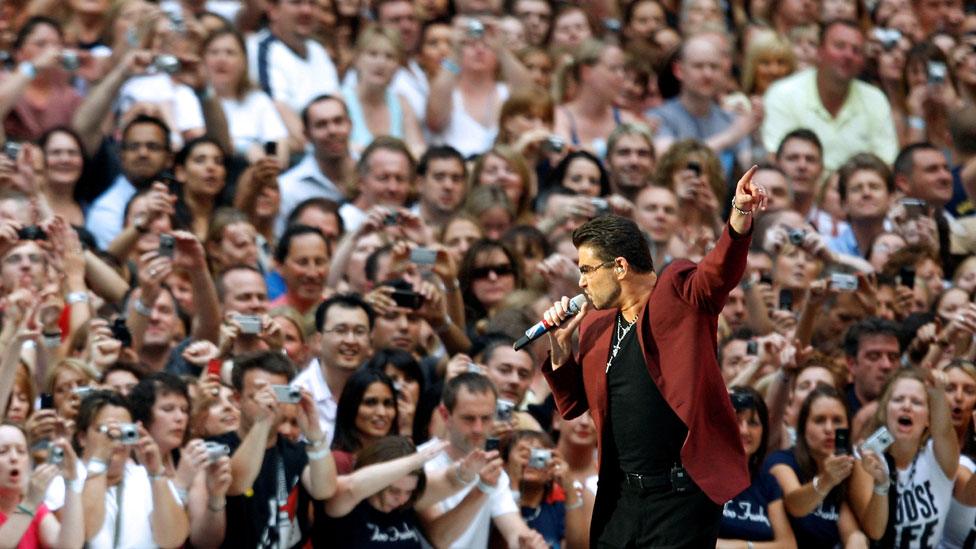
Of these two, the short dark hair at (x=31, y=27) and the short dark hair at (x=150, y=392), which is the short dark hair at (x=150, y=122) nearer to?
the short dark hair at (x=31, y=27)

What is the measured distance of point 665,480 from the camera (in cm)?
634

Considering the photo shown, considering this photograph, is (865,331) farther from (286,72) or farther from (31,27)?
(31,27)

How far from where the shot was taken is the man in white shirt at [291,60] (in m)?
11.7

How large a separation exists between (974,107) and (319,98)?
142 inches

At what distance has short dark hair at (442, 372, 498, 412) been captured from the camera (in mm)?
8344

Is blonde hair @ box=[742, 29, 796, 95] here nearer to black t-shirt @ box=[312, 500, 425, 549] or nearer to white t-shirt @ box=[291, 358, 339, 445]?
white t-shirt @ box=[291, 358, 339, 445]

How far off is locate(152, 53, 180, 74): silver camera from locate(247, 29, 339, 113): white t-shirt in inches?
45.2

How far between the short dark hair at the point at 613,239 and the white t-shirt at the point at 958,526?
10.7 feet

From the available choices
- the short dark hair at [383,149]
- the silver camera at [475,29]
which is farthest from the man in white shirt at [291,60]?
the short dark hair at [383,149]

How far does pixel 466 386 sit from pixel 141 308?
1566 mm

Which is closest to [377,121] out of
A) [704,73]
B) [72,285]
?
[704,73]

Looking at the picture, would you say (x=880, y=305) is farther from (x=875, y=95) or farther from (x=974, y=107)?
(x=875, y=95)

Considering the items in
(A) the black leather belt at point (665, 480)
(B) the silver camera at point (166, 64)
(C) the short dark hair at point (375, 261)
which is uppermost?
(B) the silver camera at point (166, 64)

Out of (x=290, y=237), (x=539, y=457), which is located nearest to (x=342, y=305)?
(x=290, y=237)
